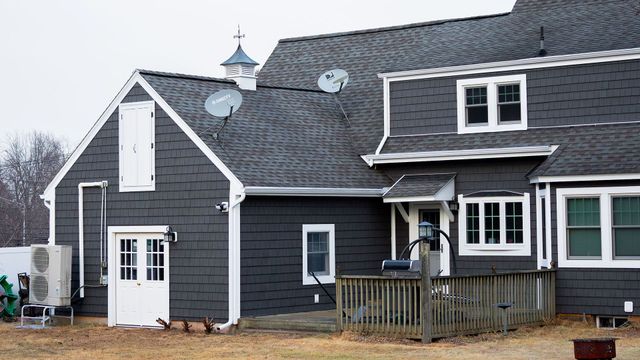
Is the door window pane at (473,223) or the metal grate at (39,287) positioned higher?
the door window pane at (473,223)

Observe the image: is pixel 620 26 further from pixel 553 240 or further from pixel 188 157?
pixel 188 157

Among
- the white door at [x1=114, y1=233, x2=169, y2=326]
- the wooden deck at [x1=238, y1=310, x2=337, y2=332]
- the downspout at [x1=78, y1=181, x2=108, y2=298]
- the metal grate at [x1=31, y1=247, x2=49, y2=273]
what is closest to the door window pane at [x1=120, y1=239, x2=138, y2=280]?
the white door at [x1=114, y1=233, x2=169, y2=326]

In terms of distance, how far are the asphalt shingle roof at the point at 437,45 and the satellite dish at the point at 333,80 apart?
0.38m

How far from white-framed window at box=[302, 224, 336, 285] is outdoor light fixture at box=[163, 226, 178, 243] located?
101 inches

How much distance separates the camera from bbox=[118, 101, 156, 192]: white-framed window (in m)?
23.3

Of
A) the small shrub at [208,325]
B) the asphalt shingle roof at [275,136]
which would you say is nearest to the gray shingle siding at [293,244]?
the asphalt shingle roof at [275,136]

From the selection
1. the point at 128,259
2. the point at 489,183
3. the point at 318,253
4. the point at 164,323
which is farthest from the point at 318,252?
the point at 128,259

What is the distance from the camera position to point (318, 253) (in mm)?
23734

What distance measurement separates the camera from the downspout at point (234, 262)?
21812 millimetres

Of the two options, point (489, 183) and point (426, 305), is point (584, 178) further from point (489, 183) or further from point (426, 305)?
point (426, 305)

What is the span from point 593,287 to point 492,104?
4.63 meters

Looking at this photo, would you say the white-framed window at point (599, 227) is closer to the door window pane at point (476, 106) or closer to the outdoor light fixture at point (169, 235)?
the door window pane at point (476, 106)

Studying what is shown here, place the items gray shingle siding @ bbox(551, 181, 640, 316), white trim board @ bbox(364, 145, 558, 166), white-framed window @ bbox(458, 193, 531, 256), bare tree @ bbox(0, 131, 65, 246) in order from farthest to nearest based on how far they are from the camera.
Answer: bare tree @ bbox(0, 131, 65, 246) < white-framed window @ bbox(458, 193, 531, 256) < white trim board @ bbox(364, 145, 558, 166) < gray shingle siding @ bbox(551, 181, 640, 316)

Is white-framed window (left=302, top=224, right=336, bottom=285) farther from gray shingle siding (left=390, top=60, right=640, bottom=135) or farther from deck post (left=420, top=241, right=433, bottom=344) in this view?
deck post (left=420, top=241, right=433, bottom=344)
